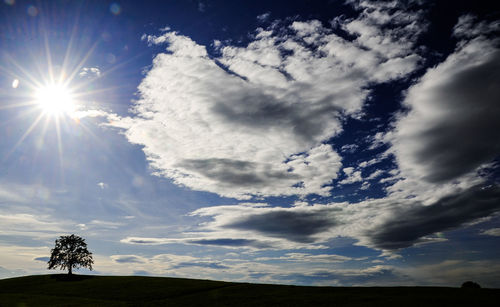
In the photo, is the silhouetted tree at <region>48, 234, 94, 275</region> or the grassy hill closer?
the grassy hill

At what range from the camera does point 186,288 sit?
55.8 meters

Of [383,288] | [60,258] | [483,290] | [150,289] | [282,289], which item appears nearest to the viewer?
[483,290]

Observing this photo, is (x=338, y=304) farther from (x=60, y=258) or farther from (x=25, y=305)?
(x=60, y=258)

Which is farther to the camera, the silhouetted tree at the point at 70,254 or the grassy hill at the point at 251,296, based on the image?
the silhouetted tree at the point at 70,254

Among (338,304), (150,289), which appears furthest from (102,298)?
(338,304)

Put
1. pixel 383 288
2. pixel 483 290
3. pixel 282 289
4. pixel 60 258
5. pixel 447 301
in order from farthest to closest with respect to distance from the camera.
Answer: pixel 60 258 < pixel 282 289 < pixel 383 288 < pixel 483 290 < pixel 447 301

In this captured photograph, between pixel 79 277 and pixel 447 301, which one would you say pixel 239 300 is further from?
pixel 79 277

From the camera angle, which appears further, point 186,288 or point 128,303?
point 186,288

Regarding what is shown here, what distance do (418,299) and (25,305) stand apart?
1976 inches

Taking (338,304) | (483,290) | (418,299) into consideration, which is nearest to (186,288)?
(338,304)

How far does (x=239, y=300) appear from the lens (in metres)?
41.8

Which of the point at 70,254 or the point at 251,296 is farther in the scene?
the point at 70,254

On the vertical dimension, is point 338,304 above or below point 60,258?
below

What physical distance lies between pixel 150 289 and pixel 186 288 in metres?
6.28
